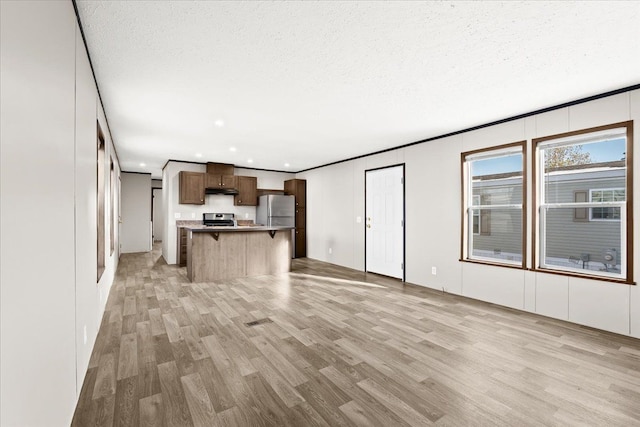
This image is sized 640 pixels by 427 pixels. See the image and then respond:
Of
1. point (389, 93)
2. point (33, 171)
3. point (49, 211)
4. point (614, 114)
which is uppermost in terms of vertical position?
point (389, 93)

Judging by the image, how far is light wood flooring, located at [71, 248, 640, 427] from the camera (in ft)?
5.95

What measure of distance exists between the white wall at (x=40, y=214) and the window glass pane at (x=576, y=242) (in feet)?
15.6

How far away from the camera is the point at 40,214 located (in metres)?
1.23

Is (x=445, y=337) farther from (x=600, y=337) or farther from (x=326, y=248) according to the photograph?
(x=326, y=248)

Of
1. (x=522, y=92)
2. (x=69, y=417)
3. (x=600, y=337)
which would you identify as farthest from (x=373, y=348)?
(x=522, y=92)

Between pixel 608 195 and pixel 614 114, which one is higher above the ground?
pixel 614 114

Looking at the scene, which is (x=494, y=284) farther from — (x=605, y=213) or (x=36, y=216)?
(x=36, y=216)

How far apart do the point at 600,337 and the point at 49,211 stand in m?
4.66

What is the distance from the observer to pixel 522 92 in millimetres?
3100

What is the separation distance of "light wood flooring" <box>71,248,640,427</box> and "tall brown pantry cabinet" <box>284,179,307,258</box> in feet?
13.5

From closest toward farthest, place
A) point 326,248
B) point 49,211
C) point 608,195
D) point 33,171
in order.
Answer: point 33,171 → point 49,211 → point 608,195 → point 326,248

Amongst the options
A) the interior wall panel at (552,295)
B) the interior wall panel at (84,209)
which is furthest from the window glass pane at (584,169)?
the interior wall panel at (84,209)

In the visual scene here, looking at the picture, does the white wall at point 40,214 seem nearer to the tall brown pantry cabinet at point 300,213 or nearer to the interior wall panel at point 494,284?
the interior wall panel at point 494,284

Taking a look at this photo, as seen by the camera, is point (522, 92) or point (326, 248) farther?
point (326, 248)
